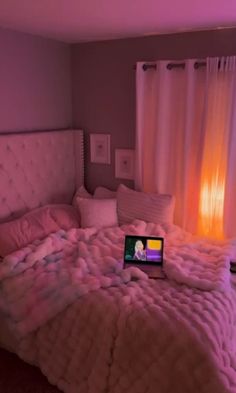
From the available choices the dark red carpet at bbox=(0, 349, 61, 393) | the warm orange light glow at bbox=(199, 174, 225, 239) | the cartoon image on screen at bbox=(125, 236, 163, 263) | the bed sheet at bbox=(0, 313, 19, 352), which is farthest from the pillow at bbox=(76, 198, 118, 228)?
the dark red carpet at bbox=(0, 349, 61, 393)

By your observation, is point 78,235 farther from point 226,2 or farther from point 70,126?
point 226,2

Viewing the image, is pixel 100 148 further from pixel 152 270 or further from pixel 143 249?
pixel 152 270

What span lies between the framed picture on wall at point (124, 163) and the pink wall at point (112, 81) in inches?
2.5

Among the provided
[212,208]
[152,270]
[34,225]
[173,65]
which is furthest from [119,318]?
[173,65]

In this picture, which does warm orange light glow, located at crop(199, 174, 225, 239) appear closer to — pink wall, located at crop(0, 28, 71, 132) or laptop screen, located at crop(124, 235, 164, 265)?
laptop screen, located at crop(124, 235, 164, 265)

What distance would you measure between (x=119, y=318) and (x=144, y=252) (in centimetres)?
65

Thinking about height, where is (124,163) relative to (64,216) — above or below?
above

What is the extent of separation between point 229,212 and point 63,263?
4.92 feet

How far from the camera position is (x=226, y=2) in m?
2.21

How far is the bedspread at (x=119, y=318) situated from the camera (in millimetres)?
1892

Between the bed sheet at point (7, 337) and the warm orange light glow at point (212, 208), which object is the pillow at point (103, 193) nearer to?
the warm orange light glow at point (212, 208)

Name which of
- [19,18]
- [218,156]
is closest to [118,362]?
[218,156]

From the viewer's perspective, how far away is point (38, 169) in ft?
11.3

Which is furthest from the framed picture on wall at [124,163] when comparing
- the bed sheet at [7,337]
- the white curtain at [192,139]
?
the bed sheet at [7,337]
